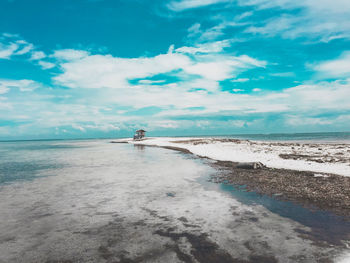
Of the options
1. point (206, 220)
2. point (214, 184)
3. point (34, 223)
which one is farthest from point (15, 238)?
point (214, 184)

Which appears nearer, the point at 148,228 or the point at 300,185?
the point at 148,228

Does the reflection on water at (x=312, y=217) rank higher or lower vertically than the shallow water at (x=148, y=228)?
higher

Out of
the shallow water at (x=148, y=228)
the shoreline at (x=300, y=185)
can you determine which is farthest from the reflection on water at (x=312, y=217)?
the shoreline at (x=300, y=185)

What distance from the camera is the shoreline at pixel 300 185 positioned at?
10864mm

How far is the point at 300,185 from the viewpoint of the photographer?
14.1 meters

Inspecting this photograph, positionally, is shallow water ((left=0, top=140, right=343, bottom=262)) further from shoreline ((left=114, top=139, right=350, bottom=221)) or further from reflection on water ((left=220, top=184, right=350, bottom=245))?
shoreline ((left=114, top=139, right=350, bottom=221))

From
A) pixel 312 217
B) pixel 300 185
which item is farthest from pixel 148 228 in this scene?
pixel 300 185

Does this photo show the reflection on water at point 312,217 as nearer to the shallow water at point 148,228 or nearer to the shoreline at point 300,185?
the shallow water at point 148,228

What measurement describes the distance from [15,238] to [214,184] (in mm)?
11932

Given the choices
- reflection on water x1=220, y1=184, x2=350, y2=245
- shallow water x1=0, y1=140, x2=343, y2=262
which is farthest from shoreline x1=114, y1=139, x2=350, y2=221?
shallow water x1=0, y1=140, x2=343, y2=262

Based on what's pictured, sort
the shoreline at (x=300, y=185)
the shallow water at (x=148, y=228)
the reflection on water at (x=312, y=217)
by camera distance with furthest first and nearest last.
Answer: the shoreline at (x=300, y=185) < the reflection on water at (x=312, y=217) < the shallow water at (x=148, y=228)

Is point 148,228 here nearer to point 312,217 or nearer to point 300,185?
point 312,217

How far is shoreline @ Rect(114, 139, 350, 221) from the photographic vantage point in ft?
35.6

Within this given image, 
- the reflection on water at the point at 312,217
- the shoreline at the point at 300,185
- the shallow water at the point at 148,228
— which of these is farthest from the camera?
the shoreline at the point at 300,185
